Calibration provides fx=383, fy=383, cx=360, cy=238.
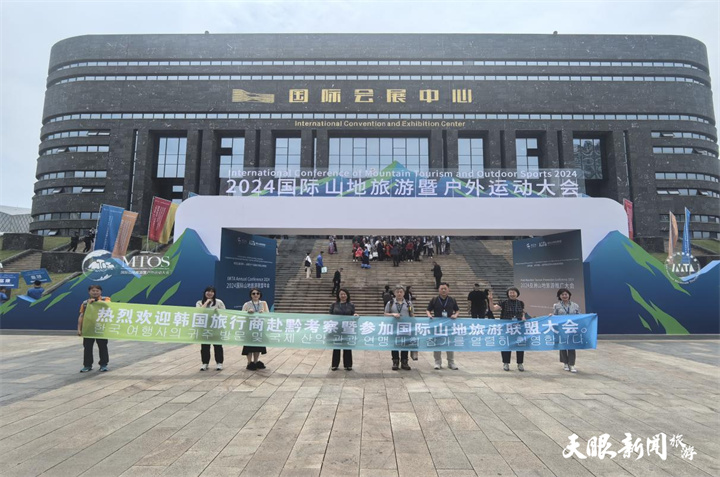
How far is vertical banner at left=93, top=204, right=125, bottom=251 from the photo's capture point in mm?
15047

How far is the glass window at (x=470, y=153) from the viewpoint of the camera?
35938 millimetres

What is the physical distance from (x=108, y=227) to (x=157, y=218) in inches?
193

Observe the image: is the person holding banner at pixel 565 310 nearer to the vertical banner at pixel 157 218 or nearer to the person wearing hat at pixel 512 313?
the person wearing hat at pixel 512 313

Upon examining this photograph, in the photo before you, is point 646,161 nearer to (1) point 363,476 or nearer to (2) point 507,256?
(2) point 507,256

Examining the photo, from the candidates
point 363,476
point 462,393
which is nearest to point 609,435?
point 462,393

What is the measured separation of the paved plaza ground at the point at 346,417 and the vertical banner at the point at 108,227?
7242mm

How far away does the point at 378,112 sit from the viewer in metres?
35.4

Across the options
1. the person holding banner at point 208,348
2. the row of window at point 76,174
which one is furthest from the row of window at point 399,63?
the person holding banner at point 208,348

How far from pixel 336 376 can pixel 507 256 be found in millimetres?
19056

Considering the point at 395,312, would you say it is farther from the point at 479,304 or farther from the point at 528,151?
the point at 528,151

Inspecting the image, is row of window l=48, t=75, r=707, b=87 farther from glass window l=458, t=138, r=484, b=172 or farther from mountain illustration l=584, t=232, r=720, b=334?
mountain illustration l=584, t=232, r=720, b=334

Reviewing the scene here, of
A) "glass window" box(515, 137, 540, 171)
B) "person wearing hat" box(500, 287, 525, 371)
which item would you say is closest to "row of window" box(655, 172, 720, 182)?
"glass window" box(515, 137, 540, 171)

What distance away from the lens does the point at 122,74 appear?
36469mm

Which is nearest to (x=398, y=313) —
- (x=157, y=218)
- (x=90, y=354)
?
(x=90, y=354)
